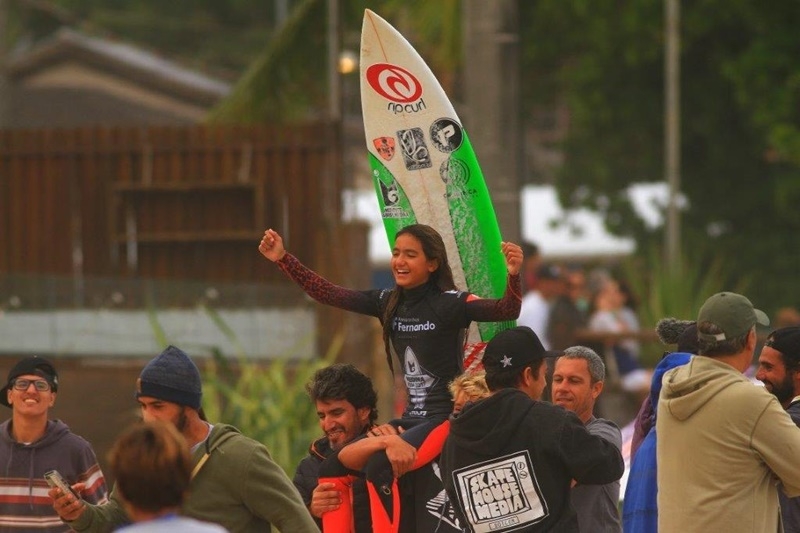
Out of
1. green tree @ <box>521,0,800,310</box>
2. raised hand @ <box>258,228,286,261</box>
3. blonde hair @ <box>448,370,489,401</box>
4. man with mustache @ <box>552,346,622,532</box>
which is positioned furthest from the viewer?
green tree @ <box>521,0,800,310</box>

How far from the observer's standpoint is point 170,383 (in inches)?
199

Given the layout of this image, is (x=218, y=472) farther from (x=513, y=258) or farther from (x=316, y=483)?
(x=513, y=258)

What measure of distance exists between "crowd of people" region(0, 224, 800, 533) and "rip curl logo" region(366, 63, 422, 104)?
1220 mm

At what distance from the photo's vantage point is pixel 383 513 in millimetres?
5766

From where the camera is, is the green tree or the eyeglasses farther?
the green tree

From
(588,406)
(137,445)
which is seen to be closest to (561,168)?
(588,406)

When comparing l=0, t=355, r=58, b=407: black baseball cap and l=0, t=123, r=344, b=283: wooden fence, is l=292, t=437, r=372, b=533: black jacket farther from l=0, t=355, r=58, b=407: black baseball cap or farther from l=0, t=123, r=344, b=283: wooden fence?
l=0, t=123, r=344, b=283: wooden fence

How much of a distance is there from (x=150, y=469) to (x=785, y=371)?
9.00 ft

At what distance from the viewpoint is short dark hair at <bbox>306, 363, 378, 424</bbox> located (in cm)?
588

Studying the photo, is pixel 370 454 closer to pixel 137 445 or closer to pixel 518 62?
pixel 137 445

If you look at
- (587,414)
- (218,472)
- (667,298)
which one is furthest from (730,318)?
(667,298)

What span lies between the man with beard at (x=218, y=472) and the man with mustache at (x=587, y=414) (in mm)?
1100

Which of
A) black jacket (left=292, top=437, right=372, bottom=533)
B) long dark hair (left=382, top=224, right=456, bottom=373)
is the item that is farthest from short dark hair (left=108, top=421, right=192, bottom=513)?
long dark hair (left=382, top=224, right=456, bottom=373)

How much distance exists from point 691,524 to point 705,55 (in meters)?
20.5
